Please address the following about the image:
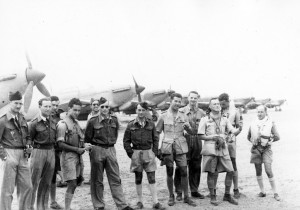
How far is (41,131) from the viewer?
4.84m

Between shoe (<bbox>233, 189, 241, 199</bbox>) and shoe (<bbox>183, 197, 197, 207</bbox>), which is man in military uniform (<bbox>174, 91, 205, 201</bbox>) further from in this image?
shoe (<bbox>233, 189, 241, 199</bbox>)

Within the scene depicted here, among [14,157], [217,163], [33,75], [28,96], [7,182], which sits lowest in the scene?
[217,163]

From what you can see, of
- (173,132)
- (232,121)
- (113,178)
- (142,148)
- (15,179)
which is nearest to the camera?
(15,179)

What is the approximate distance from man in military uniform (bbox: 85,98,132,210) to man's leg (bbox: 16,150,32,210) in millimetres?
1149

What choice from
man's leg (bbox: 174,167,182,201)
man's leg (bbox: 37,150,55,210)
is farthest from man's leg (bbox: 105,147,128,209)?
man's leg (bbox: 174,167,182,201)

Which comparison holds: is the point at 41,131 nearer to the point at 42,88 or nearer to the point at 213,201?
the point at 213,201

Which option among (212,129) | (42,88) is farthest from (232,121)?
(42,88)

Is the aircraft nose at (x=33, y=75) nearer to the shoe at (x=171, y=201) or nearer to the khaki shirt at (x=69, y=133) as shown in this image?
the khaki shirt at (x=69, y=133)

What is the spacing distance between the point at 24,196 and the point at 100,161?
4.28ft

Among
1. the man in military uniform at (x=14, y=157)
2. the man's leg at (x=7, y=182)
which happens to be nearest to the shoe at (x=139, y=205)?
the man in military uniform at (x=14, y=157)

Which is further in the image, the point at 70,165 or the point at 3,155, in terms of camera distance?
the point at 70,165

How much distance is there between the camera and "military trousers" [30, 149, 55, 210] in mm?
4750

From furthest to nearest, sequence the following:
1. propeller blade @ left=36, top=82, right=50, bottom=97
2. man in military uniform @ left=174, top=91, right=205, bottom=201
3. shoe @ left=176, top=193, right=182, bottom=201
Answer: propeller blade @ left=36, top=82, right=50, bottom=97 < man in military uniform @ left=174, top=91, right=205, bottom=201 < shoe @ left=176, top=193, right=182, bottom=201

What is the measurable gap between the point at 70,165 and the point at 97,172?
20.6 inches
